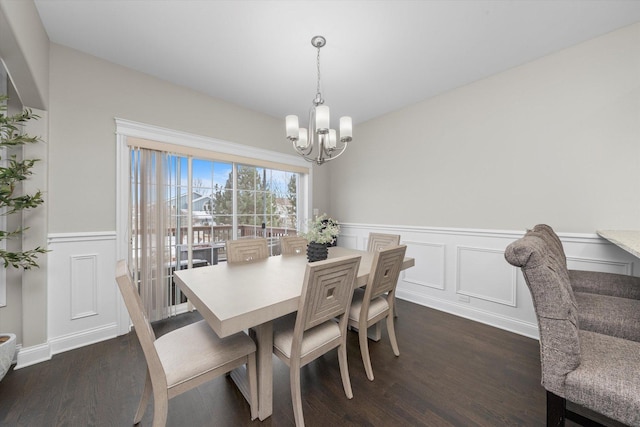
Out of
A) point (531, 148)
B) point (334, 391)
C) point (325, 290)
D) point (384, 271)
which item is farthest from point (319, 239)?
point (531, 148)

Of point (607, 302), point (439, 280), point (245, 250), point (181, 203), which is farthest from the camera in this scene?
point (439, 280)

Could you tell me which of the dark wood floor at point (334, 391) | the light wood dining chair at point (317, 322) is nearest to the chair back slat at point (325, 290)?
the light wood dining chair at point (317, 322)

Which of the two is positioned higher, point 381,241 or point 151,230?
point 151,230

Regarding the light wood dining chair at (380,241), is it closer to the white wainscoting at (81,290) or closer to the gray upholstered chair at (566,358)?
the gray upholstered chair at (566,358)

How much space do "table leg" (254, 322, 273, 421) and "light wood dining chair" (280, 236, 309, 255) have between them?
1293 millimetres

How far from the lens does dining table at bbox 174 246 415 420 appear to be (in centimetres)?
111

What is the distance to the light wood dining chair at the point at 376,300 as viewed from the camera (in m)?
1.73

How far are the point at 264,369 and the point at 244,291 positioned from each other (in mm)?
470

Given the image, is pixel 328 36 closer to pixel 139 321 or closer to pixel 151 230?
pixel 139 321

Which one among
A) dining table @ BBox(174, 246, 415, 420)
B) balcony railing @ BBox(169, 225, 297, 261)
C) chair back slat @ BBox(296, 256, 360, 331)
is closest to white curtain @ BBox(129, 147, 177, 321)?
balcony railing @ BBox(169, 225, 297, 261)

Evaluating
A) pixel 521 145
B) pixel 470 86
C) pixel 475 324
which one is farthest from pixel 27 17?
pixel 475 324

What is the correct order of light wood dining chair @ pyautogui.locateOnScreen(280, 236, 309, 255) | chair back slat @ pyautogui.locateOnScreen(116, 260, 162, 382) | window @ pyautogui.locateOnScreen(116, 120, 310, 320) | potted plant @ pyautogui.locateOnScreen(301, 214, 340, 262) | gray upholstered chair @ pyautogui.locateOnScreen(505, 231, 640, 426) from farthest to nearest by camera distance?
light wood dining chair @ pyautogui.locateOnScreen(280, 236, 309, 255) → window @ pyautogui.locateOnScreen(116, 120, 310, 320) → potted plant @ pyautogui.locateOnScreen(301, 214, 340, 262) → chair back slat @ pyautogui.locateOnScreen(116, 260, 162, 382) → gray upholstered chair @ pyautogui.locateOnScreen(505, 231, 640, 426)

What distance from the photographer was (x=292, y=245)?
2732mm

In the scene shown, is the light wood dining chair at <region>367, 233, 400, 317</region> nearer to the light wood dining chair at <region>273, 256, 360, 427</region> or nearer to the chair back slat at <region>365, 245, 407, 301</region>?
the chair back slat at <region>365, 245, 407, 301</region>
